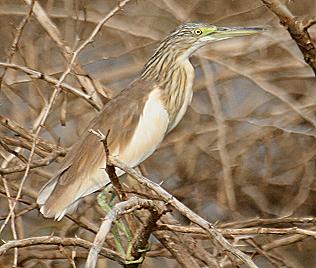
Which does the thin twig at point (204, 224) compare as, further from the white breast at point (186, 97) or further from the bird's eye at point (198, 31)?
the bird's eye at point (198, 31)

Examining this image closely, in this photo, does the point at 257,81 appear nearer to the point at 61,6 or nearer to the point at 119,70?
the point at 119,70

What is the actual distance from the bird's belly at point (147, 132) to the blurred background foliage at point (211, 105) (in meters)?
0.99

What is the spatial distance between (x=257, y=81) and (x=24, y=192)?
905mm

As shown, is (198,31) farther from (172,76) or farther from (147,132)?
(147,132)

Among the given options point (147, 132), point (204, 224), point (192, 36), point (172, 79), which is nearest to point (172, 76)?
point (172, 79)

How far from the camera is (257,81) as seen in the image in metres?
3.50

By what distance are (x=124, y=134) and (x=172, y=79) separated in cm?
24

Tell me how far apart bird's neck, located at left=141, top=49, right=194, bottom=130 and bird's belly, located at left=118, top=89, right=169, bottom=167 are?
5 cm

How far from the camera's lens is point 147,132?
258cm

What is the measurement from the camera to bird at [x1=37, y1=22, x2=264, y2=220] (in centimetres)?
254

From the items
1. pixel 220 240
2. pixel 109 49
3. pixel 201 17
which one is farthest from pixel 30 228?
pixel 220 240

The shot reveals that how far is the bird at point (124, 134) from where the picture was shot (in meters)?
2.54

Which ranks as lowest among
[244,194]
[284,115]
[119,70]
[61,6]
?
[244,194]

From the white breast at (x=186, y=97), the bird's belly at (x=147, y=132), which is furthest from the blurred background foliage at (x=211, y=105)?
the bird's belly at (x=147, y=132)
